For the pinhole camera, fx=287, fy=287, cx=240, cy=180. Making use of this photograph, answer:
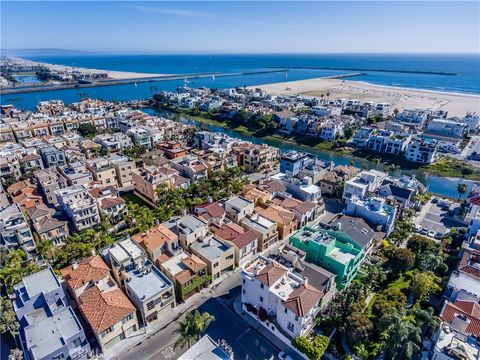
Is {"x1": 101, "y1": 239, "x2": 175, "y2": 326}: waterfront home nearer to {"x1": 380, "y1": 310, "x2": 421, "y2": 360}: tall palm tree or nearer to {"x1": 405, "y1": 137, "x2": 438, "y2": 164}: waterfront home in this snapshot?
{"x1": 380, "y1": 310, "x2": 421, "y2": 360}: tall palm tree

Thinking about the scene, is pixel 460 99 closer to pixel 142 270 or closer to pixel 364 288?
pixel 364 288

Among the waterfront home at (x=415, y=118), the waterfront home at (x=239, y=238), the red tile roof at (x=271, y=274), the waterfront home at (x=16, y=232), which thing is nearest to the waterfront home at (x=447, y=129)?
the waterfront home at (x=415, y=118)

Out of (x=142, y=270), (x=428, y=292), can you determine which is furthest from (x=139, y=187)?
(x=428, y=292)

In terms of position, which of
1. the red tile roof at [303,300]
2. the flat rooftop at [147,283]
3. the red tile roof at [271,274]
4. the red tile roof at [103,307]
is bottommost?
the red tile roof at [103,307]

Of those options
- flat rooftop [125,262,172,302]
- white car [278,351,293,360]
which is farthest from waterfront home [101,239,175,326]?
white car [278,351,293,360]

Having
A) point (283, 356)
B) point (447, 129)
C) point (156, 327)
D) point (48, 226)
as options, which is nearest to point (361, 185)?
point (283, 356)

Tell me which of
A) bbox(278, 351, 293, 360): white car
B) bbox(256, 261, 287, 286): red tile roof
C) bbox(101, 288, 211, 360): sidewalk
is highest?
bbox(256, 261, 287, 286): red tile roof

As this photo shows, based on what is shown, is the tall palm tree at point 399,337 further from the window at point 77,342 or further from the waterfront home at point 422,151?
the waterfront home at point 422,151
